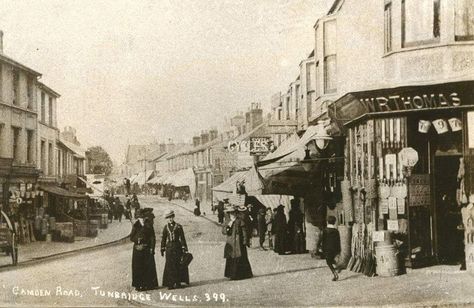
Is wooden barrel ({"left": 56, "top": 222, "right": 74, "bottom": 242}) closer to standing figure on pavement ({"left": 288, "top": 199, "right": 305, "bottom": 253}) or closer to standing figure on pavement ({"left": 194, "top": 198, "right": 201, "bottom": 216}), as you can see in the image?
standing figure on pavement ({"left": 194, "top": 198, "right": 201, "bottom": 216})

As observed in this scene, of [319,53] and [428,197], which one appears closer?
[428,197]

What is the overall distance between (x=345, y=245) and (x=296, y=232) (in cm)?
230

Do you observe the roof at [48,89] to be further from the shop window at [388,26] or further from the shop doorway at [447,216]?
the shop doorway at [447,216]

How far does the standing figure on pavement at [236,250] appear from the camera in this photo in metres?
8.51

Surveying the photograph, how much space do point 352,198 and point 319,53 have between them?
252 centimetres

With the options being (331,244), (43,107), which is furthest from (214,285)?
(43,107)

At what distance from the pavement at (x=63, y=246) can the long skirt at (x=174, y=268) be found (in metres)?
1.32

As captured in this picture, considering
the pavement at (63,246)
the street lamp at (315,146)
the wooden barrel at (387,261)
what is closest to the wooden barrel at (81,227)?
the pavement at (63,246)

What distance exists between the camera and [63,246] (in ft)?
37.4

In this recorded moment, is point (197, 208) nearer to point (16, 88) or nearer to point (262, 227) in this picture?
point (262, 227)

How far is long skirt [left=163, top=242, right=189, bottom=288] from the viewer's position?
8016 millimetres

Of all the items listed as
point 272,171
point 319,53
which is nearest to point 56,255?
point 272,171

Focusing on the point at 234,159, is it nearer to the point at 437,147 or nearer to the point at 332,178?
the point at 332,178

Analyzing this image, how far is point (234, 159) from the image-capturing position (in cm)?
1212
